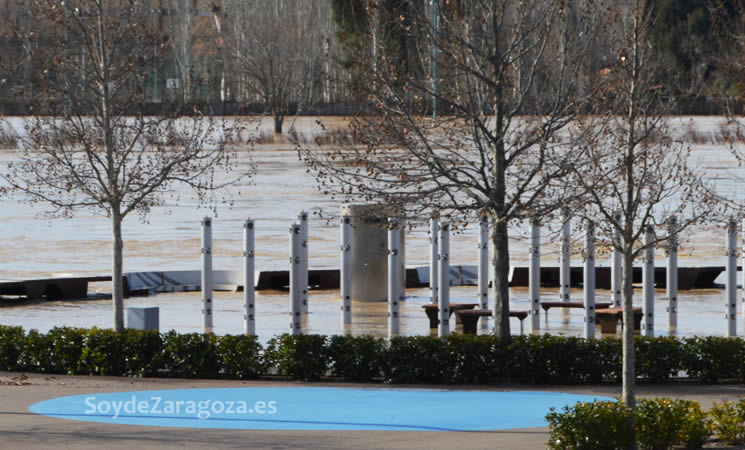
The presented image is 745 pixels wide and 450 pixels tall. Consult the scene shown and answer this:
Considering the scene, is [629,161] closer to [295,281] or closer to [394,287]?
[394,287]

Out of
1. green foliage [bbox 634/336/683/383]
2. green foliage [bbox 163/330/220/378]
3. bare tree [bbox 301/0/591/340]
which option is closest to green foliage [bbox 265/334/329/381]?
green foliage [bbox 163/330/220/378]

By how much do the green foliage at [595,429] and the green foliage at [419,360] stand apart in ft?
15.2

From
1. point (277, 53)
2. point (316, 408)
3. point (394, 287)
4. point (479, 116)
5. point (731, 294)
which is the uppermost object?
point (277, 53)

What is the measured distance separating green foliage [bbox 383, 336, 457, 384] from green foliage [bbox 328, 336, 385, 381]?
0.45 ft

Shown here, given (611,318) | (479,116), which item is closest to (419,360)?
(479,116)

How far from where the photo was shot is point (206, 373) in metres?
14.8

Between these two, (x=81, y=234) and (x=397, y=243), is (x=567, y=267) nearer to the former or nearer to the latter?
(x=397, y=243)

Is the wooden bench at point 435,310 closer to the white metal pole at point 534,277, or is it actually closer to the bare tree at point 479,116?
the white metal pole at point 534,277

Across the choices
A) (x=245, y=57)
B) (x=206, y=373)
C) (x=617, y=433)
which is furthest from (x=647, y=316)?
(x=245, y=57)

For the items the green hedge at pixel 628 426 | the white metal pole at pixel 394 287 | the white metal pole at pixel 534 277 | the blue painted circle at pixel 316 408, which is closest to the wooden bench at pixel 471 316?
the white metal pole at pixel 534 277

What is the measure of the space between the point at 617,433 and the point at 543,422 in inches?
89.6

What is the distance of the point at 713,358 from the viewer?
562 inches

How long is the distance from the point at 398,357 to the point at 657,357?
10.0 feet

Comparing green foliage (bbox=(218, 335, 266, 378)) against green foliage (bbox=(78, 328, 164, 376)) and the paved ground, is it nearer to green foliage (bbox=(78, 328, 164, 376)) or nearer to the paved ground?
green foliage (bbox=(78, 328, 164, 376))
